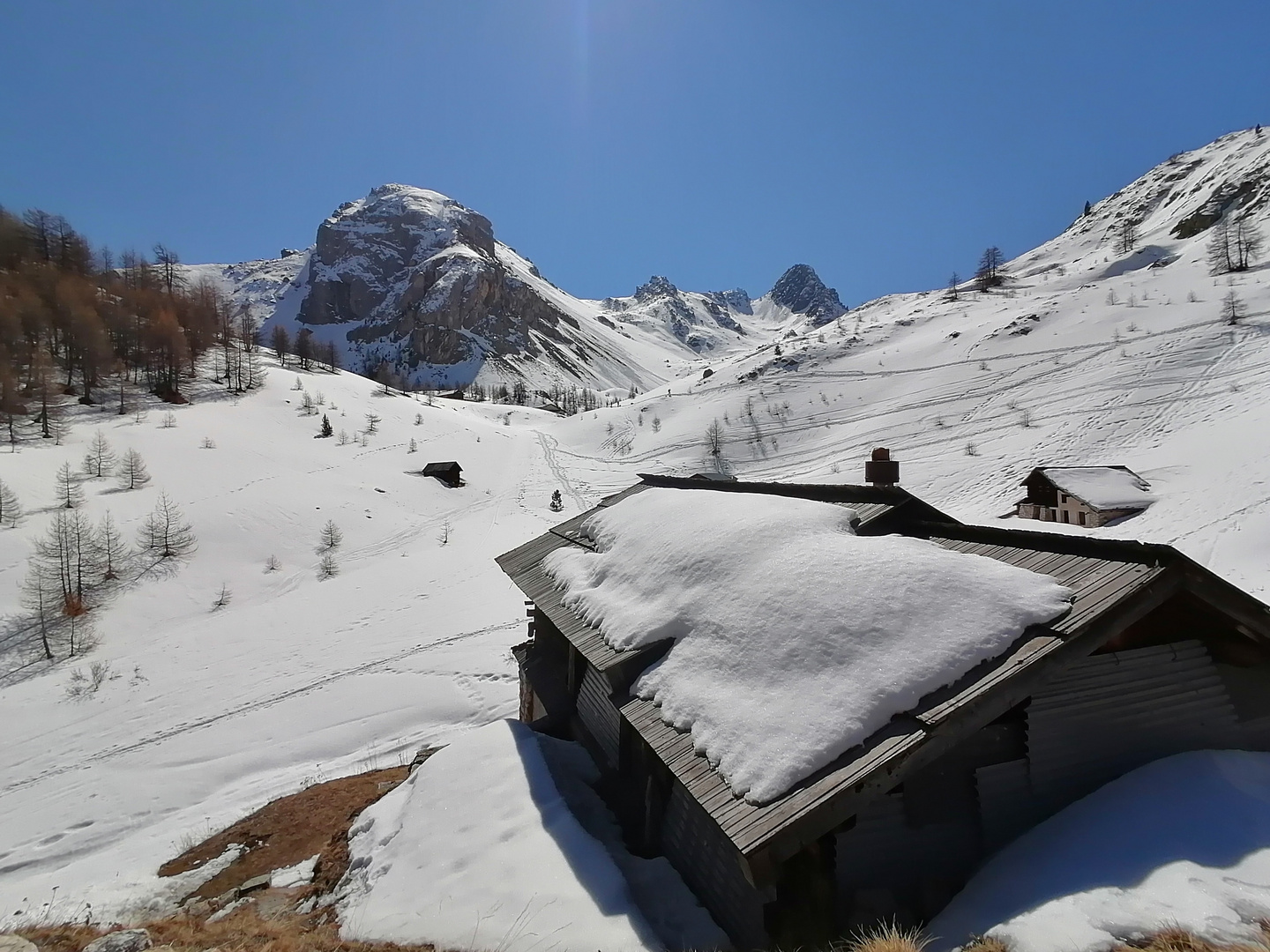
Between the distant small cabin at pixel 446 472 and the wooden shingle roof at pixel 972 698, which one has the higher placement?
the distant small cabin at pixel 446 472

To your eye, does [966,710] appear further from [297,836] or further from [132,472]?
[132,472]

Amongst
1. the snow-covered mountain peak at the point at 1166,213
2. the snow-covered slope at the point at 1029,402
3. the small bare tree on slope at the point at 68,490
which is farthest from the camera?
the snow-covered mountain peak at the point at 1166,213

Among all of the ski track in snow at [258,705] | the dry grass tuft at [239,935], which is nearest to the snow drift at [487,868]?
the dry grass tuft at [239,935]

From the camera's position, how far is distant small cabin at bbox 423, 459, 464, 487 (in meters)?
50.2

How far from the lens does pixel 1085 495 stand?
26172mm

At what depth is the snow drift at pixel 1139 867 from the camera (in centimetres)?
340

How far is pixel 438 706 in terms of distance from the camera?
55.9ft

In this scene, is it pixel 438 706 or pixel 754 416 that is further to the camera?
pixel 754 416

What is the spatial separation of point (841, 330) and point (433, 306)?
14641cm

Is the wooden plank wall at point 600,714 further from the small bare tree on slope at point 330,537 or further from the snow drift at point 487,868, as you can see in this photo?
the small bare tree on slope at point 330,537

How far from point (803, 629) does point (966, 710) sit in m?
1.40

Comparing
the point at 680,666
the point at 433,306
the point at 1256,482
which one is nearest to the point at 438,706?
the point at 680,666

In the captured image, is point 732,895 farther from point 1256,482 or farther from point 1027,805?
point 1256,482

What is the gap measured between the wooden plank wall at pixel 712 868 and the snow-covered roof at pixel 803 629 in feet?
3.07
